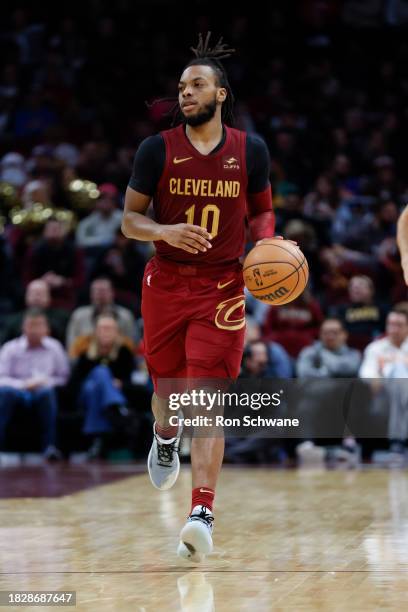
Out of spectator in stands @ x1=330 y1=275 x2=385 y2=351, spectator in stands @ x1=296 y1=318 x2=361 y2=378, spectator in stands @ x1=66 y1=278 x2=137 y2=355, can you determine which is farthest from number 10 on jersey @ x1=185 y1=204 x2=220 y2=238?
spectator in stands @ x1=330 y1=275 x2=385 y2=351

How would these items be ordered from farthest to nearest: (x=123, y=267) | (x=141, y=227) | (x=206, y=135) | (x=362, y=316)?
(x=123, y=267), (x=362, y=316), (x=206, y=135), (x=141, y=227)

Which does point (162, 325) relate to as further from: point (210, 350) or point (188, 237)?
point (188, 237)

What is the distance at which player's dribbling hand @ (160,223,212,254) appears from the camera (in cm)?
512

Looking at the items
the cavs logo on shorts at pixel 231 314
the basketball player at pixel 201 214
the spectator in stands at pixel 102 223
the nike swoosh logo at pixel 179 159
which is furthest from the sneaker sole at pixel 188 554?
the spectator in stands at pixel 102 223

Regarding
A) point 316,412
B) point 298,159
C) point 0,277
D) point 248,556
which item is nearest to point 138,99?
point 298,159

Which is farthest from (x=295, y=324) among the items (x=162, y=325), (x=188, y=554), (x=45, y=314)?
(x=188, y=554)

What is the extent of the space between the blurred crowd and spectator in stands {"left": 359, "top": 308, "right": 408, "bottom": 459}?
2cm

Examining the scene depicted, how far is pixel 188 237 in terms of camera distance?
5.14 metres

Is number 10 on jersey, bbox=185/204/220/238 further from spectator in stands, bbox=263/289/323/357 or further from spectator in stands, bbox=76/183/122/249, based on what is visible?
spectator in stands, bbox=76/183/122/249

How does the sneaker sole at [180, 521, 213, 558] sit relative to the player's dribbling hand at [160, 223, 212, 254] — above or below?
below

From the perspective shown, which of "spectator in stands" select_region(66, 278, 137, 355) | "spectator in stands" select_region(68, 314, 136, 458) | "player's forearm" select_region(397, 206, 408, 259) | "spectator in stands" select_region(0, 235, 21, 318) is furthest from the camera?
"spectator in stands" select_region(0, 235, 21, 318)

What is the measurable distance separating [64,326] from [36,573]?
7.21 m

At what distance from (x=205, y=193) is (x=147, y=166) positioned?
0.30 meters

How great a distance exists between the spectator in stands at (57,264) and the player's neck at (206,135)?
23.5 ft
